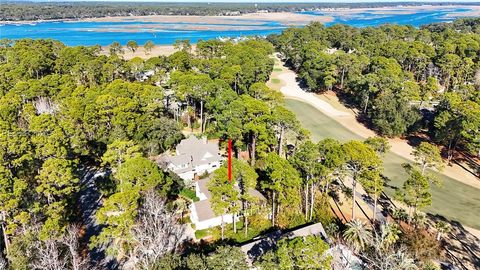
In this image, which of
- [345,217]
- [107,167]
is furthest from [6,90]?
[345,217]

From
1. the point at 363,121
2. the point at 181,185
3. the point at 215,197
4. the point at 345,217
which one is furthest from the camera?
the point at 363,121

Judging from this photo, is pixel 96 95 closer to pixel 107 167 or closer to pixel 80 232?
pixel 107 167

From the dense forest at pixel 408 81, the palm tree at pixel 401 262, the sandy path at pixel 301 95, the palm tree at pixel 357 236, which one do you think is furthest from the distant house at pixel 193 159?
the sandy path at pixel 301 95

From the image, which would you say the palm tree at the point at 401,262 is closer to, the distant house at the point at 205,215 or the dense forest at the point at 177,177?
the dense forest at the point at 177,177

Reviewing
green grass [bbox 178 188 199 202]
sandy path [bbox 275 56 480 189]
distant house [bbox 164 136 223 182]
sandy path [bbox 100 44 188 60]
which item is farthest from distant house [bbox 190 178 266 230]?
sandy path [bbox 100 44 188 60]

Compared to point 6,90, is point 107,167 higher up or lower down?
lower down

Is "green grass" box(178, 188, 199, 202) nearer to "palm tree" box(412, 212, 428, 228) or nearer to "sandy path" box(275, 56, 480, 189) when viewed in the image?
"palm tree" box(412, 212, 428, 228)
